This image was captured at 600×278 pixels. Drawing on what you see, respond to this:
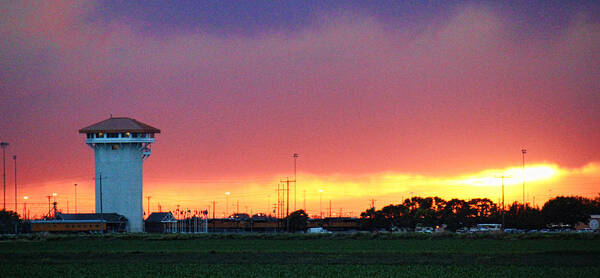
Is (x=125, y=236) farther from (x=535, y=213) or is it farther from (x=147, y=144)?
(x=535, y=213)

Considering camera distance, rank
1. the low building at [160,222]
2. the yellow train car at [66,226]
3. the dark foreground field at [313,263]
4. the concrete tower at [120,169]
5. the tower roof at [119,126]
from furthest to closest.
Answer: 1. the low building at [160,222]
2. the tower roof at [119,126]
3. the concrete tower at [120,169]
4. the yellow train car at [66,226]
5. the dark foreground field at [313,263]

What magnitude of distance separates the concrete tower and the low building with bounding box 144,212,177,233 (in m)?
8.69

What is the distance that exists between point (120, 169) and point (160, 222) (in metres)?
16.1

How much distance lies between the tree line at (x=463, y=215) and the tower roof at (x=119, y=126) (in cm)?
5268

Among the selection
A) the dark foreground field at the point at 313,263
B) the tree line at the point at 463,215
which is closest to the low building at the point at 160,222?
the tree line at the point at 463,215

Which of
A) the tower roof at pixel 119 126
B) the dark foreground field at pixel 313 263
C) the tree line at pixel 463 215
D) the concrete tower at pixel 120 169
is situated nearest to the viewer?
the dark foreground field at pixel 313 263

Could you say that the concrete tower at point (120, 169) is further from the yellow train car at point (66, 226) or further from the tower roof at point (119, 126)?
the yellow train car at point (66, 226)

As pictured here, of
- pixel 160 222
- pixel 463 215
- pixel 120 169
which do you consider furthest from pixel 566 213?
pixel 120 169

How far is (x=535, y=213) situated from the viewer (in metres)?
160

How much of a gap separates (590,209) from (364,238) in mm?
87862

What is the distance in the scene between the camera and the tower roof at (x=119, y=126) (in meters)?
130

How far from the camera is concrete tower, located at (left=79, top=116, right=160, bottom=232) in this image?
124688mm

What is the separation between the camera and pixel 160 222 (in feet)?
450

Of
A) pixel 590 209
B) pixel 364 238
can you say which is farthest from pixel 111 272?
pixel 590 209
